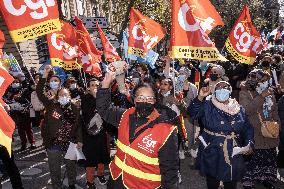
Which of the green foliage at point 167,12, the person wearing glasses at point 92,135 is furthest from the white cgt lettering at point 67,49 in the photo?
the green foliage at point 167,12

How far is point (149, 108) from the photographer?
3.62 metres

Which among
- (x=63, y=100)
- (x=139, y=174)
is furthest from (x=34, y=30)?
(x=139, y=174)

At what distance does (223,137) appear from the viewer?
4742mm

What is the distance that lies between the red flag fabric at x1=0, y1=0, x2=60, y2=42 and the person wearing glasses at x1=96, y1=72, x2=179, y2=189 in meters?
2.53

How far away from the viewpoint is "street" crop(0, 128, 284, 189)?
659 cm

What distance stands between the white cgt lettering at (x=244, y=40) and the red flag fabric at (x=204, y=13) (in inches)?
97.4

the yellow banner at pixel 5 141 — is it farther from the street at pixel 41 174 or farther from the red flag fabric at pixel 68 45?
the red flag fabric at pixel 68 45

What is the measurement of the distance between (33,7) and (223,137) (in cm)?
333

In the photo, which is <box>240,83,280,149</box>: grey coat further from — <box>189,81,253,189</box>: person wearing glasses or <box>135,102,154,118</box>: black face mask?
<box>135,102,154,118</box>: black face mask

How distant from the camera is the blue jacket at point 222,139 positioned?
4.73 metres

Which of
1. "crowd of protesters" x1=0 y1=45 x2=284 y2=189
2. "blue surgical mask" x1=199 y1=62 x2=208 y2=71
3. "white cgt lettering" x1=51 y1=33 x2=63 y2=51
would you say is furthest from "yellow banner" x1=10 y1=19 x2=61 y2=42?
"blue surgical mask" x1=199 y1=62 x2=208 y2=71

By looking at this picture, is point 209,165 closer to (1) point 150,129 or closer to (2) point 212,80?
(1) point 150,129

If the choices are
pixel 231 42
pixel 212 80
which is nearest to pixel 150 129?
pixel 212 80

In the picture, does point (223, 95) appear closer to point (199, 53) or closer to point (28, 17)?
point (199, 53)
